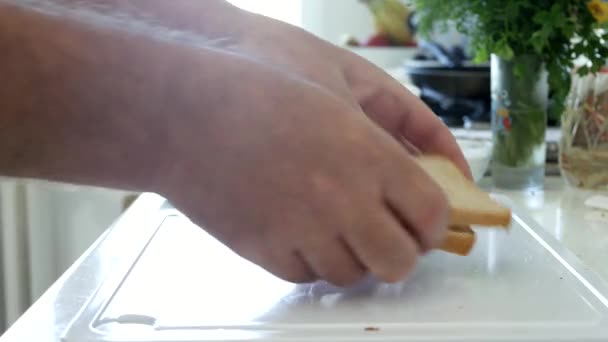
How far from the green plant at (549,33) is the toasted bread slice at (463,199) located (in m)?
0.28

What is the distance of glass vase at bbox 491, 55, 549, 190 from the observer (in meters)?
0.82

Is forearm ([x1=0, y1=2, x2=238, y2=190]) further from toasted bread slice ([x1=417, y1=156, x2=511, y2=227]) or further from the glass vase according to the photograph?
the glass vase

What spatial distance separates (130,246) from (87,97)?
0.24 m

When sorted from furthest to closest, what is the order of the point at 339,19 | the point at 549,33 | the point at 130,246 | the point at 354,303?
the point at 339,19 → the point at 549,33 → the point at 130,246 → the point at 354,303

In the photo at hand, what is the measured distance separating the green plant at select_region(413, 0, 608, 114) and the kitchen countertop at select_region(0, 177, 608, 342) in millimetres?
107

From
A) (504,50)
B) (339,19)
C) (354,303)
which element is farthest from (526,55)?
(339,19)

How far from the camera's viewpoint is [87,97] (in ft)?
1.09

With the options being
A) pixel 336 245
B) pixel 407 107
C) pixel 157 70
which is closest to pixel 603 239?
pixel 407 107

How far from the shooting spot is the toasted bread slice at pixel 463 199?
0.48 metres

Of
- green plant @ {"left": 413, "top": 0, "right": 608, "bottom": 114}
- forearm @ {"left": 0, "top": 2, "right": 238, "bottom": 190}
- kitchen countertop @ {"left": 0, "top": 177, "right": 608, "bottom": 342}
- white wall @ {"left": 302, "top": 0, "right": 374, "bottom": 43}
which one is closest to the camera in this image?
forearm @ {"left": 0, "top": 2, "right": 238, "bottom": 190}

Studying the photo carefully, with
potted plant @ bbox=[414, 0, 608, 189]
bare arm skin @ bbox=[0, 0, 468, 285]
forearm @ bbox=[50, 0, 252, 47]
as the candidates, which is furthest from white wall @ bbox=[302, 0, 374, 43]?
bare arm skin @ bbox=[0, 0, 468, 285]

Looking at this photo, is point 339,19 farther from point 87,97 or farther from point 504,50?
point 87,97

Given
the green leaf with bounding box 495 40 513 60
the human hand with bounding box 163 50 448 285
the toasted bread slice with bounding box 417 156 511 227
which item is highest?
the green leaf with bounding box 495 40 513 60

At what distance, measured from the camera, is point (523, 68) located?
0.80 m
